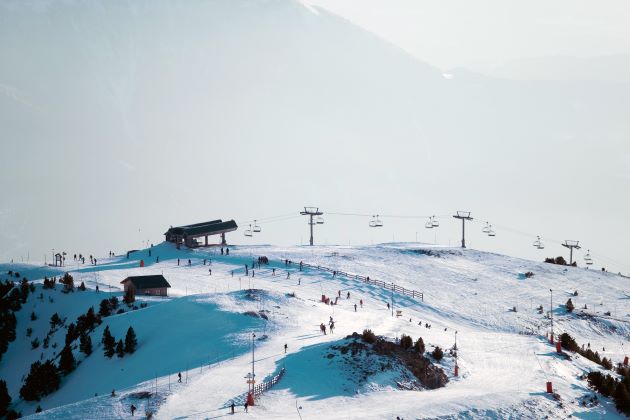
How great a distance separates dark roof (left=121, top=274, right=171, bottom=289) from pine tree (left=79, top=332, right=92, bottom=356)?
50.3 ft

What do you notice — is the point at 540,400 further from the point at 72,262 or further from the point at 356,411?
the point at 72,262

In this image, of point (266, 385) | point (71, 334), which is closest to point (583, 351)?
point (266, 385)

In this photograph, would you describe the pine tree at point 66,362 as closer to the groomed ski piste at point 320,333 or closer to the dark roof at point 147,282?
the groomed ski piste at point 320,333

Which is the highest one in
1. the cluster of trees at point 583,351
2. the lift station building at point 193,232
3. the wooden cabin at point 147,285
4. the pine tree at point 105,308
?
the lift station building at point 193,232

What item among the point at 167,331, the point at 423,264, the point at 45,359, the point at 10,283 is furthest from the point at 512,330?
the point at 10,283

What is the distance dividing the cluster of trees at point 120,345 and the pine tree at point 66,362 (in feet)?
9.71

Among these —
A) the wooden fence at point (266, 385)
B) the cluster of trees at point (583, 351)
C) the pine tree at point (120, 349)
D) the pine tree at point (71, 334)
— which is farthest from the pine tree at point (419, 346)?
the pine tree at point (71, 334)

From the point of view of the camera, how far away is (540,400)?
65000 millimetres

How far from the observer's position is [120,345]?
7588cm

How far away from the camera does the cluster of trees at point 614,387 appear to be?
65750 millimetres

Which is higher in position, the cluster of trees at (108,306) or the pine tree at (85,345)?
the cluster of trees at (108,306)

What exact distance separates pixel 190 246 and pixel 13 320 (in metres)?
39.6

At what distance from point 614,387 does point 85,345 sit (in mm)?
45877

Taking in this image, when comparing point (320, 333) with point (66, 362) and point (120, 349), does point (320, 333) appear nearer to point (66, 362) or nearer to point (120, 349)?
point (120, 349)
